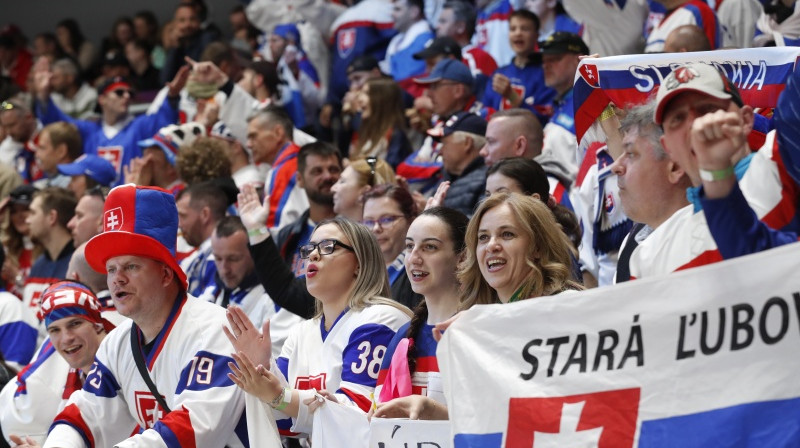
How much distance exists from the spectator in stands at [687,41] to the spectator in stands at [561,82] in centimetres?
89

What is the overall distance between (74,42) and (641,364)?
13.8 metres

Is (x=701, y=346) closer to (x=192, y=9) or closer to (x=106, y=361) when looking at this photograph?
(x=106, y=361)

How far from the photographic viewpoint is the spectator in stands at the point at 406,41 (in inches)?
468

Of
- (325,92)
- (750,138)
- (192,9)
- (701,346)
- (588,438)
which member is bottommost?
(588,438)

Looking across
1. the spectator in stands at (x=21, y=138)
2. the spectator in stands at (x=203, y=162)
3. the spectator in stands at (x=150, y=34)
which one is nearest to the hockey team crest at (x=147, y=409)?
the spectator in stands at (x=203, y=162)

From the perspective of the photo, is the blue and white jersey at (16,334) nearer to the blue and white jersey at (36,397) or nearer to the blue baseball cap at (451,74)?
the blue and white jersey at (36,397)

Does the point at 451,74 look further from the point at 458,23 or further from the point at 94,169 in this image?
the point at 94,169

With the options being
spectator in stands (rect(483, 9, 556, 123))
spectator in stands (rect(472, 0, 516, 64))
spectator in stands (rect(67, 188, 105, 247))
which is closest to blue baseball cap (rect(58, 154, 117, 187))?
spectator in stands (rect(67, 188, 105, 247))

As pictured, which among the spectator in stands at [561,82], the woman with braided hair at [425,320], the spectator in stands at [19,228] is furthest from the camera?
the spectator in stands at [19,228]

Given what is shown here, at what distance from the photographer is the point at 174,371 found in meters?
5.74

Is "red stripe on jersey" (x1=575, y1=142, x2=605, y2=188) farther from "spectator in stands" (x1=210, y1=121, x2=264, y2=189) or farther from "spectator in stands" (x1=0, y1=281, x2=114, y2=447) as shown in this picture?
"spectator in stands" (x1=210, y1=121, x2=264, y2=189)

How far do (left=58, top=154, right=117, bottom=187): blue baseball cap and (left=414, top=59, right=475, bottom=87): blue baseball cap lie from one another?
332 cm

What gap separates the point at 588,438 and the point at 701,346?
1.54ft

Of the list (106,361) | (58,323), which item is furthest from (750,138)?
(58,323)
